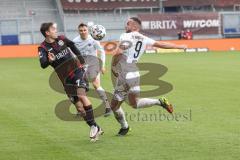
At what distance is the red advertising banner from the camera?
50.7 metres

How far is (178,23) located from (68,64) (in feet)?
134

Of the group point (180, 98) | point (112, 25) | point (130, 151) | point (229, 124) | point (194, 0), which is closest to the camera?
point (130, 151)

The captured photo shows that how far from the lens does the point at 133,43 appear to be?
1137 cm

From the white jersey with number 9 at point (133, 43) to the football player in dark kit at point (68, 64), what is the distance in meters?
0.84

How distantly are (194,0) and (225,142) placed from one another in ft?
150

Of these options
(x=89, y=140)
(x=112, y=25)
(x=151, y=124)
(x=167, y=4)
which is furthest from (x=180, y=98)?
(x=167, y=4)

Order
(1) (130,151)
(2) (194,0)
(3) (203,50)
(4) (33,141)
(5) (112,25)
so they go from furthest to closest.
→ 1. (2) (194,0)
2. (5) (112,25)
3. (3) (203,50)
4. (4) (33,141)
5. (1) (130,151)

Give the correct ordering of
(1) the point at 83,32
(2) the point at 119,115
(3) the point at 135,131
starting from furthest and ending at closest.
Answer: (1) the point at 83,32, (3) the point at 135,131, (2) the point at 119,115

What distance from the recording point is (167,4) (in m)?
55.2

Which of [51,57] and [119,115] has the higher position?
[51,57]

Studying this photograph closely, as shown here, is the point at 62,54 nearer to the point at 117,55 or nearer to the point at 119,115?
the point at 117,55

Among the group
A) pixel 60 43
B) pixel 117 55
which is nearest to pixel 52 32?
pixel 60 43

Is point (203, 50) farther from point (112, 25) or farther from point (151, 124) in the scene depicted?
point (151, 124)

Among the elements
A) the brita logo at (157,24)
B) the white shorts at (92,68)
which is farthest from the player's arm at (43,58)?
the brita logo at (157,24)
